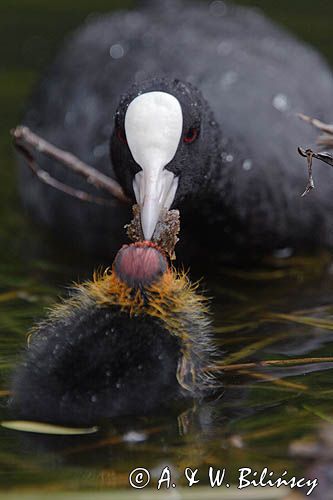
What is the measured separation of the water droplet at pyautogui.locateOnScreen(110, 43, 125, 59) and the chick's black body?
242cm

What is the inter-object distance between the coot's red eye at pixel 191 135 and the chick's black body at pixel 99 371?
0.89 m

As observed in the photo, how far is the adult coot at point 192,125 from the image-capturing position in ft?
13.9

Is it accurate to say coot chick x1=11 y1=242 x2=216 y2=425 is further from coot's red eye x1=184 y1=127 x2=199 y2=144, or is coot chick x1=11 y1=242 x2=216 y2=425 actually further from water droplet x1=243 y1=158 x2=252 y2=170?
water droplet x1=243 y1=158 x2=252 y2=170

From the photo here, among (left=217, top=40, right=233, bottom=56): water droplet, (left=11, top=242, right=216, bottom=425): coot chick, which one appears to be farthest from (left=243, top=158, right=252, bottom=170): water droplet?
(left=11, top=242, right=216, bottom=425): coot chick

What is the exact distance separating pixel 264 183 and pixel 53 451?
6.21 ft

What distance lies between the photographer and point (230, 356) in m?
4.22

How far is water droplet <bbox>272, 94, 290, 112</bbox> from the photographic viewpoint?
5262 mm

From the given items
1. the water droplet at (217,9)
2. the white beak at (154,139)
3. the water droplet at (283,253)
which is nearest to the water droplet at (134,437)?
the white beak at (154,139)

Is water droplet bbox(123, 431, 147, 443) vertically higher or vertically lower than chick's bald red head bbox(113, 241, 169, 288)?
lower

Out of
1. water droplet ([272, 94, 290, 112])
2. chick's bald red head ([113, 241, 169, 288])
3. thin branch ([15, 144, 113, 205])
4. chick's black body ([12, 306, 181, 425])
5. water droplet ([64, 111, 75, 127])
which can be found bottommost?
chick's black body ([12, 306, 181, 425])

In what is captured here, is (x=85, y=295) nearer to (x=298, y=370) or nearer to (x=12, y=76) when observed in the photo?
(x=298, y=370)

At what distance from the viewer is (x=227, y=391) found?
154 inches

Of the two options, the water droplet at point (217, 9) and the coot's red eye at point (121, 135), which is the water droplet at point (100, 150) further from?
the water droplet at point (217, 9)

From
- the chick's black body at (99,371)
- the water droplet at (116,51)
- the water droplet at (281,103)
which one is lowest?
the chick's black body at (99,371)
